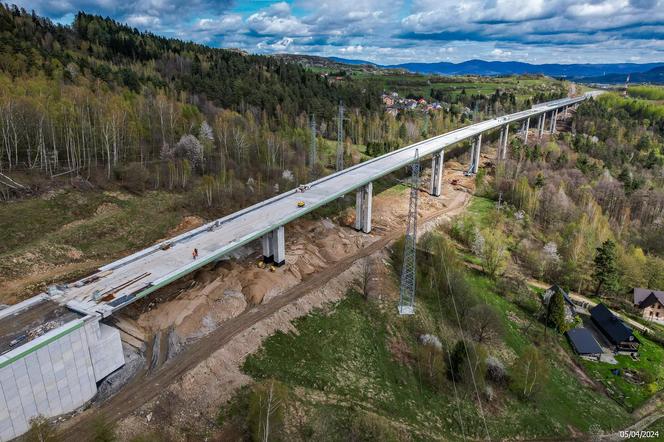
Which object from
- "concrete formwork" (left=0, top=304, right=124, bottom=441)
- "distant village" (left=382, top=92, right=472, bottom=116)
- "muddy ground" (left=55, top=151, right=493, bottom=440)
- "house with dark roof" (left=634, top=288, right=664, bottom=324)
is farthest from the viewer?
"distant village" (left=382, top=92, right=472, bottom=116)

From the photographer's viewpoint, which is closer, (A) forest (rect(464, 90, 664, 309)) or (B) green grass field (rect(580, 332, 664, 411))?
(B) green grass field (rect(580, 332, 664, 411))

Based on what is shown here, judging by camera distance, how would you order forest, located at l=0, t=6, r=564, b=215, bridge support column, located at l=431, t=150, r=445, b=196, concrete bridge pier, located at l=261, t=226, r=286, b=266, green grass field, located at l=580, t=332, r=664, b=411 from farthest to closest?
bridge support column, located at l=431, t=150, r=445, b=196 → forest, located at l=0, t=6, r=564, b=215 → concrete bridge pier, located at l=261, t=226, r=286, b=266 → green grass field, located at l=580, t=332, r=664, b=411

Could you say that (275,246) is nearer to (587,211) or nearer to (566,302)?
(566,302)

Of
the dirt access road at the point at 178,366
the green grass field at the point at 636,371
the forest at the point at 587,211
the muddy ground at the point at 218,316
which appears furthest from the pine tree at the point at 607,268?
the dirt access road at the point at 178,366

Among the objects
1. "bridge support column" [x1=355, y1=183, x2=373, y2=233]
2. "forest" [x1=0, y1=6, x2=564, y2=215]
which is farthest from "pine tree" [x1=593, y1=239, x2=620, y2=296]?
"forest" [x1=0, y1=6, x2=564, y2=215]

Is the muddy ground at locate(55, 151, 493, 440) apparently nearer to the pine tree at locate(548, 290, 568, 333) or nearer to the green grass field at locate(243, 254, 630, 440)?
the green grass field at locate(243, 254, 630, 440)

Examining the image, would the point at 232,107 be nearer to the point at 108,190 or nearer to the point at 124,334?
the point at 108,190
